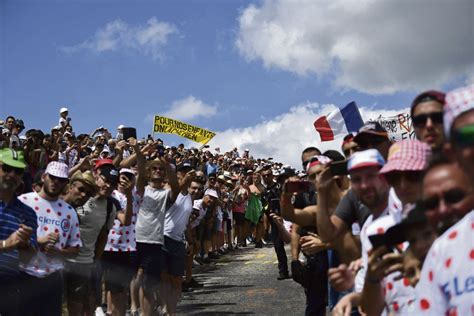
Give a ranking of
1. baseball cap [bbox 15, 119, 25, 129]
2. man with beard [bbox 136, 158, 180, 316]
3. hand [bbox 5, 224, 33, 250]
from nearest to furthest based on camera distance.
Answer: hand [bbox 5, 224, 33, 250]
man with beard [bbox 136, 158, 180, 316]
baseball cap [bbox 15, 119, 25, 129]

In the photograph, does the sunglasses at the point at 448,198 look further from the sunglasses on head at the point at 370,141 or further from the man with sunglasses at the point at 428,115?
the sunglasses on head at the point at 370,141

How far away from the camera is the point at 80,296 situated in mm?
6348

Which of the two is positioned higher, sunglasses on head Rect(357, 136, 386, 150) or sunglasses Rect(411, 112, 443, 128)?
sunglasses on head Rect(357, 136, 386, 150)

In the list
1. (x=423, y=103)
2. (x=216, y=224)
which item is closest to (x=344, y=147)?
(x=423, y=103)

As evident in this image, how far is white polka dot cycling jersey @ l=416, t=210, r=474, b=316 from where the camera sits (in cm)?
161

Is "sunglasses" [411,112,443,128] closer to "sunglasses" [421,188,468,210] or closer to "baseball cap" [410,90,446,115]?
"baseball cap" [410,90,446,115]

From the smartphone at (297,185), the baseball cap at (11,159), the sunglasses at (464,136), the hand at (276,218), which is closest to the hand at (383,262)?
the sunglasses at (464,136)

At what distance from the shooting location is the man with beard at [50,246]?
480 centimetres

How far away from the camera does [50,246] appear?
4.85 m

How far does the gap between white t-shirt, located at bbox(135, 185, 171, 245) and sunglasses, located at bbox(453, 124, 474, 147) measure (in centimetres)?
604

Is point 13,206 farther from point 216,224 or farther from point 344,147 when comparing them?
point 216,224

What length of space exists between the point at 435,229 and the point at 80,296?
530cm

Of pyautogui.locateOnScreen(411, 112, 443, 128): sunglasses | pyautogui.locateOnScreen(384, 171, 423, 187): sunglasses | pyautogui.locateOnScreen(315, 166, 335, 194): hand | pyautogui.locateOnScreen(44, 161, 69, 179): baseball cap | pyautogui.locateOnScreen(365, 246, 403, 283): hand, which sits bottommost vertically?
pyautogui.locateOnScreen(365, 246, 403, 283): hand

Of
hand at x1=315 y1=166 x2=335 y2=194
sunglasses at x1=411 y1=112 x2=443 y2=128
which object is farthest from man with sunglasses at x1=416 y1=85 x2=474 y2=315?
hand at x1=315 y1=166 x2=335 y2=194
